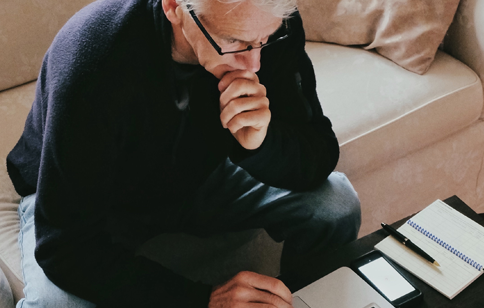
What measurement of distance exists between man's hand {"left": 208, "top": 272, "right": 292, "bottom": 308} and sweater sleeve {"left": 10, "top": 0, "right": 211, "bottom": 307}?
6cm

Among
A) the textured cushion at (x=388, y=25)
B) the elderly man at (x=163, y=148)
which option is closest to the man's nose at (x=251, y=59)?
the elderly man at (x=163, y=148)

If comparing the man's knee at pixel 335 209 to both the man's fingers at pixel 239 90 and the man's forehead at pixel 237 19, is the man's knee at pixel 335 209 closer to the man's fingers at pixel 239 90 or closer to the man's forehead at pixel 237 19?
the man's fingers at pixel 239 90

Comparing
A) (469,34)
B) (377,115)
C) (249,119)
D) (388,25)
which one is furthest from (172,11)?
(469,34)

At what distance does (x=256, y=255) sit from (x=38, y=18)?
3.26 feet

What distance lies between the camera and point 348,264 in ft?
2.94

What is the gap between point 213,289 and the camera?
89cm

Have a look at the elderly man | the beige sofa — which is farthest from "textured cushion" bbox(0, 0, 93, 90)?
the elderly man

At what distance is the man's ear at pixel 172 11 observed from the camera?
2.58 feet

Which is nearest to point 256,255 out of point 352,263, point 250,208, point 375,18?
point 250,208

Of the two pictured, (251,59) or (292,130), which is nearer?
(251,59)

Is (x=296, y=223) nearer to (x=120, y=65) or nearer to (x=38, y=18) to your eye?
(x=120, y=65)

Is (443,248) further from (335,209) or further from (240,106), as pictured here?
(240,106)

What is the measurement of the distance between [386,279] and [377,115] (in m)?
0.62

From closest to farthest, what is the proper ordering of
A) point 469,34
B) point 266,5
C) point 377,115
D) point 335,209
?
point 266,5, point 335,209, point 377,115, point 469,34
